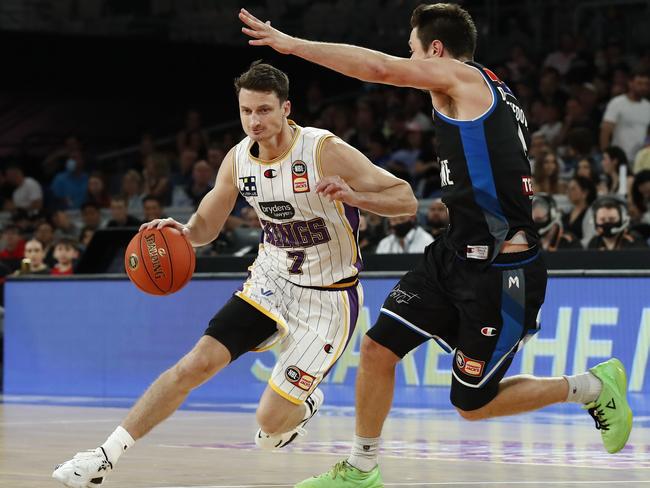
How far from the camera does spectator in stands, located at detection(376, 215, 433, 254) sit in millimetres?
12508

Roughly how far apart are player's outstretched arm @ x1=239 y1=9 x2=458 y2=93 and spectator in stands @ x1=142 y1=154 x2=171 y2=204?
1231 cm

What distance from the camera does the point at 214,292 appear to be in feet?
41.6

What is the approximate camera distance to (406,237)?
12.6 m

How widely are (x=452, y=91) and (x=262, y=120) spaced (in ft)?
4.24

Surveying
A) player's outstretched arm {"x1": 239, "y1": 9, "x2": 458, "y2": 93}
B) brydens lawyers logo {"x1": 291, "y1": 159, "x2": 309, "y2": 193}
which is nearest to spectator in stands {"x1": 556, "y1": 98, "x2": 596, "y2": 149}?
brydens lawyers logo {"x1": 291, "y1": 159, "x2": 309, "y2": 193}

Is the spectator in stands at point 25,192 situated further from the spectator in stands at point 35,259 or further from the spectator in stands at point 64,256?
the spectator in stands at point 64,256

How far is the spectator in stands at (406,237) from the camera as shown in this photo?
12.5m

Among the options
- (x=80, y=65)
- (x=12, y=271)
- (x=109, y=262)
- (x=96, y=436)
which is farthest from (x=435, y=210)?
(x=80, y=65)

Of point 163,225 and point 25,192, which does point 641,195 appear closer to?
point 163,225

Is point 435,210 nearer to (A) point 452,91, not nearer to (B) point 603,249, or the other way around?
A: (B) point 603,249

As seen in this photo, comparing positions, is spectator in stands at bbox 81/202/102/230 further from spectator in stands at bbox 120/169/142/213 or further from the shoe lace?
the shoe lace

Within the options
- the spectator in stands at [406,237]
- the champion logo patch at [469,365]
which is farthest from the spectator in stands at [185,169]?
the champion logo patch at [469,365]

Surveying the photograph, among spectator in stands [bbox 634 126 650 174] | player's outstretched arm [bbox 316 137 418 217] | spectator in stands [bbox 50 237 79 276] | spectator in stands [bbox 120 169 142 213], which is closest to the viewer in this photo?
player's outstretched arm [bbox 316 137 418 217]

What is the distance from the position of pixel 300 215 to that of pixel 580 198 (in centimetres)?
630
